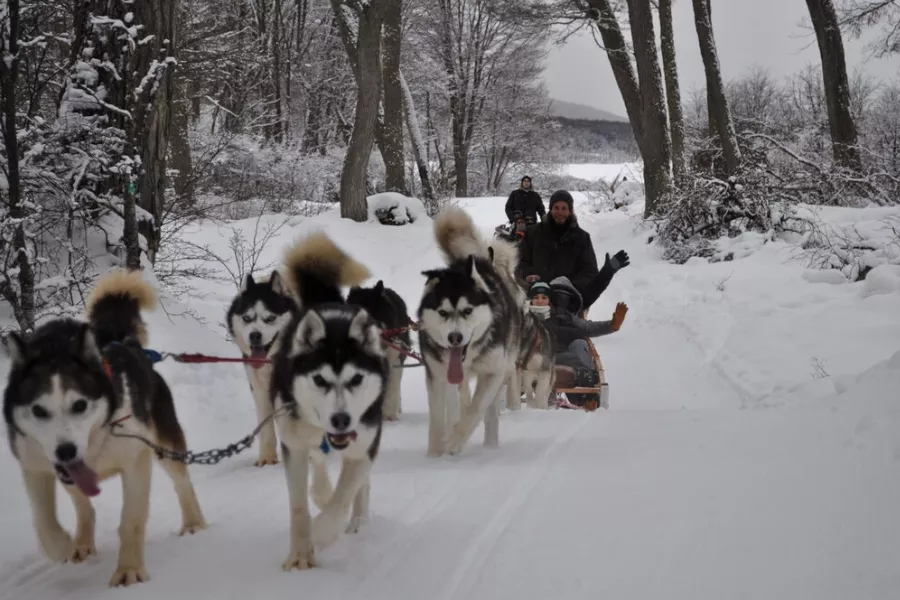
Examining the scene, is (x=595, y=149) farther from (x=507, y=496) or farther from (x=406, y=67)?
(x=507, y=496)

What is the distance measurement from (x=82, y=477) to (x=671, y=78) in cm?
1627

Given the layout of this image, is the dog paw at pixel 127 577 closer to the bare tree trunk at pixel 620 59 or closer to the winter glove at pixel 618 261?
the winter glove at pixel 618 261

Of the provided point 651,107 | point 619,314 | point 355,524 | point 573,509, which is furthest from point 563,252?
point 651,107

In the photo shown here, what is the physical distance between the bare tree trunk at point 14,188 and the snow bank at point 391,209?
8.48m

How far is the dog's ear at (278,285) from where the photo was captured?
13.5 feet

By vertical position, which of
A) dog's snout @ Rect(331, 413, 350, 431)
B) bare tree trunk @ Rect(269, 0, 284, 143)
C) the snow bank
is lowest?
dog's snout @ Rect(331, 413, 350, 431)

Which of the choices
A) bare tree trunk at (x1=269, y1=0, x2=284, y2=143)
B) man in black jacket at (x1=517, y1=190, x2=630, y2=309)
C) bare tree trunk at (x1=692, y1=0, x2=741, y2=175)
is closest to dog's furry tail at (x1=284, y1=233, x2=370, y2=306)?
man in black jacket at (x1=517, y1=190, x2=630, y2=309)

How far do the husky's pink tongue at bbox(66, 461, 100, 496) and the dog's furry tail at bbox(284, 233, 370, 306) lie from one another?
1437 mm

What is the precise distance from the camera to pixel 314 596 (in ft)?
7.25

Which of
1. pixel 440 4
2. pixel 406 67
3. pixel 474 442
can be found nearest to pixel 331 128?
pixel 406 67

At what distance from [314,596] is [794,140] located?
19.2 m

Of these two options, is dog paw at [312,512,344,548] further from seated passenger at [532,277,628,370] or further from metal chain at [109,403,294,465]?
seated passenger at [532,277,628,370]

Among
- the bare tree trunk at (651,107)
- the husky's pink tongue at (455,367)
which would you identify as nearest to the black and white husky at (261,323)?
the husky's pink tongue at (455,367)

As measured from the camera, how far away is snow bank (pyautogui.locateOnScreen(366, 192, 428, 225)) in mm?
12289
